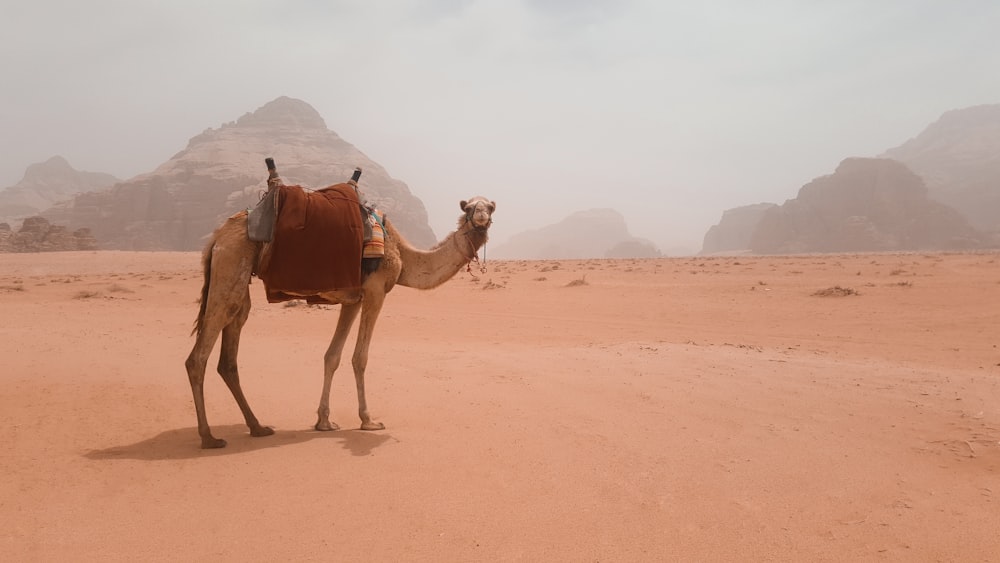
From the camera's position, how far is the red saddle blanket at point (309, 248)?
524cm

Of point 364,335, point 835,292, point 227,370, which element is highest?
point 364,335

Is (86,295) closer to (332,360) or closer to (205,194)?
(332,360)

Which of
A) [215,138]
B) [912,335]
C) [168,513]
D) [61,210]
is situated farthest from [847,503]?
[215,138]

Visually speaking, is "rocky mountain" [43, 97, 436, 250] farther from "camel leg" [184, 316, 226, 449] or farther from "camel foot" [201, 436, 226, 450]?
"camel foot" [201, 436, 226, 450]

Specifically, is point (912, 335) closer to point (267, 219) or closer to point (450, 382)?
point (450, 382)

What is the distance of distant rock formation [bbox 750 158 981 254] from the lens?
11875 centimetres

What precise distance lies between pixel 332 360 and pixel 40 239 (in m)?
77.7

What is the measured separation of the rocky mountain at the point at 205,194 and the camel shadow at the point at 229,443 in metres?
85.7

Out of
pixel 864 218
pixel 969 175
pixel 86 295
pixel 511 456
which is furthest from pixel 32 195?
pixel 969 175

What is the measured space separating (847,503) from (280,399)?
5.97 meters

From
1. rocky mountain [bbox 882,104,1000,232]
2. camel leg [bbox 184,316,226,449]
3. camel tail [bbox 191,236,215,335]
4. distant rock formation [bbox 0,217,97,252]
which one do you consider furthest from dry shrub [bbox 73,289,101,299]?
rocky mountain [bbox 882,104,1000,232]

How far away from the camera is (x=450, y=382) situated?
744cm

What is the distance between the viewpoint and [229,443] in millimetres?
5047

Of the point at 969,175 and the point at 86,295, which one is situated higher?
the point at 969,175
